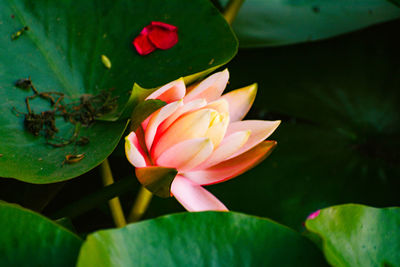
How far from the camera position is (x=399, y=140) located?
105 centimetres

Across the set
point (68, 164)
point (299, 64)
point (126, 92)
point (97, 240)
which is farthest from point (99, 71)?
point (299, 64)

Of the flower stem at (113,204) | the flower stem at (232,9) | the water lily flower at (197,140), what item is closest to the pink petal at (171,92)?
the water lily flower at (197,140)

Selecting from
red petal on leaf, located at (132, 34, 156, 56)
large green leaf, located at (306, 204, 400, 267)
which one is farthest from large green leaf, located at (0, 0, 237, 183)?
large green leaf, located at (306, 204, 400, 267)

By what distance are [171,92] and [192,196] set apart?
0.50 ft

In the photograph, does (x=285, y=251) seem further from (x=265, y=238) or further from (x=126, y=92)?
(x=126, y=92)

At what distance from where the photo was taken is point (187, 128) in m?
0.52

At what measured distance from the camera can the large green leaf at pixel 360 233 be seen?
0.48 meters

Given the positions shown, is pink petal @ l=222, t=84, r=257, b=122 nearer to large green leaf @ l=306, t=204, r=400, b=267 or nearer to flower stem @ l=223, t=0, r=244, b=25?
large green leaf @ l=306, t=204, r=400, b=267

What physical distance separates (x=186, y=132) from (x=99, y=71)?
0.95 feet

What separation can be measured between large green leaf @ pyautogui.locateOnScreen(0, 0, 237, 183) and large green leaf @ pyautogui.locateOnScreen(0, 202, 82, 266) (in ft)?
0.64

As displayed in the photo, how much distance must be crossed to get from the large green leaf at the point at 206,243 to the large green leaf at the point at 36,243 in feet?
0.15

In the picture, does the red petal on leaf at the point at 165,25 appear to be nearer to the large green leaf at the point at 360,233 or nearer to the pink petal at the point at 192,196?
the pink petal at the point at 192,196

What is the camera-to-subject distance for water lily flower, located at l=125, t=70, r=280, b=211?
515 millimetres

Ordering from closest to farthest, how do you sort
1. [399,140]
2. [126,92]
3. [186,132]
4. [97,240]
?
[97,240]
[186,132]
[126,92]
[399,140]
